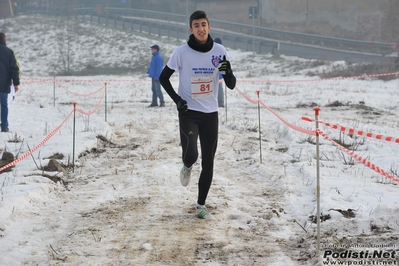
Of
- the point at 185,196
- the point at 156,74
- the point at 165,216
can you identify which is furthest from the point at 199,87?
the point at 156,74

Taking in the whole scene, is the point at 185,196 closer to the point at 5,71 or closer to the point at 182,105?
the point at 182,105

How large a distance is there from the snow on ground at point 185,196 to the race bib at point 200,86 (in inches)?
50.6

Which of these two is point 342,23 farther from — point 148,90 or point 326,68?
point 148,90

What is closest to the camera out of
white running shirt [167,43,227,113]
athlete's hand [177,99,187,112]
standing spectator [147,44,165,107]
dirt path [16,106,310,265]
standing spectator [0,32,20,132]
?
dirt path [16,106,310,265]

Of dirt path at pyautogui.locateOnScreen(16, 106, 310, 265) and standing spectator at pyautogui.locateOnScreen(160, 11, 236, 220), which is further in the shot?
standing spectator at pyautogui.locateOnScreen(160, 11, 236, 220)

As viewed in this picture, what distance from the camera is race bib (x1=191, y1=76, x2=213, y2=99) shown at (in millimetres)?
Answer: 5875

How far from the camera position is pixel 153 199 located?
666cm

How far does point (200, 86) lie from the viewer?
5879 mm

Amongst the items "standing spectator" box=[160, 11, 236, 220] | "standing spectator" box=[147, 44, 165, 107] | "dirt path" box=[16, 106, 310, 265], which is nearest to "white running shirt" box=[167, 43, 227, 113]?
"standing spectator" box=[160, 11, 236, 220]

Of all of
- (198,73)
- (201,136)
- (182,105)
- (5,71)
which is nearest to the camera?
(182,105)

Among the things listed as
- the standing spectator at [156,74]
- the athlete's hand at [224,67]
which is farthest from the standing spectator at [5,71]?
the athlete's hand at [224,67]

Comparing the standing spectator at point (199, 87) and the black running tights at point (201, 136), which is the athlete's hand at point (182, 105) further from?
the black running tights at point (201, 136)

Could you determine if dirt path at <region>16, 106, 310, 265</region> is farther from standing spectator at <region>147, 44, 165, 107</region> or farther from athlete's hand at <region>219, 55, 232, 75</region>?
standing spectator at <region>147, 44, 165, 107</region>

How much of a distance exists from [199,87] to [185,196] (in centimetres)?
157
